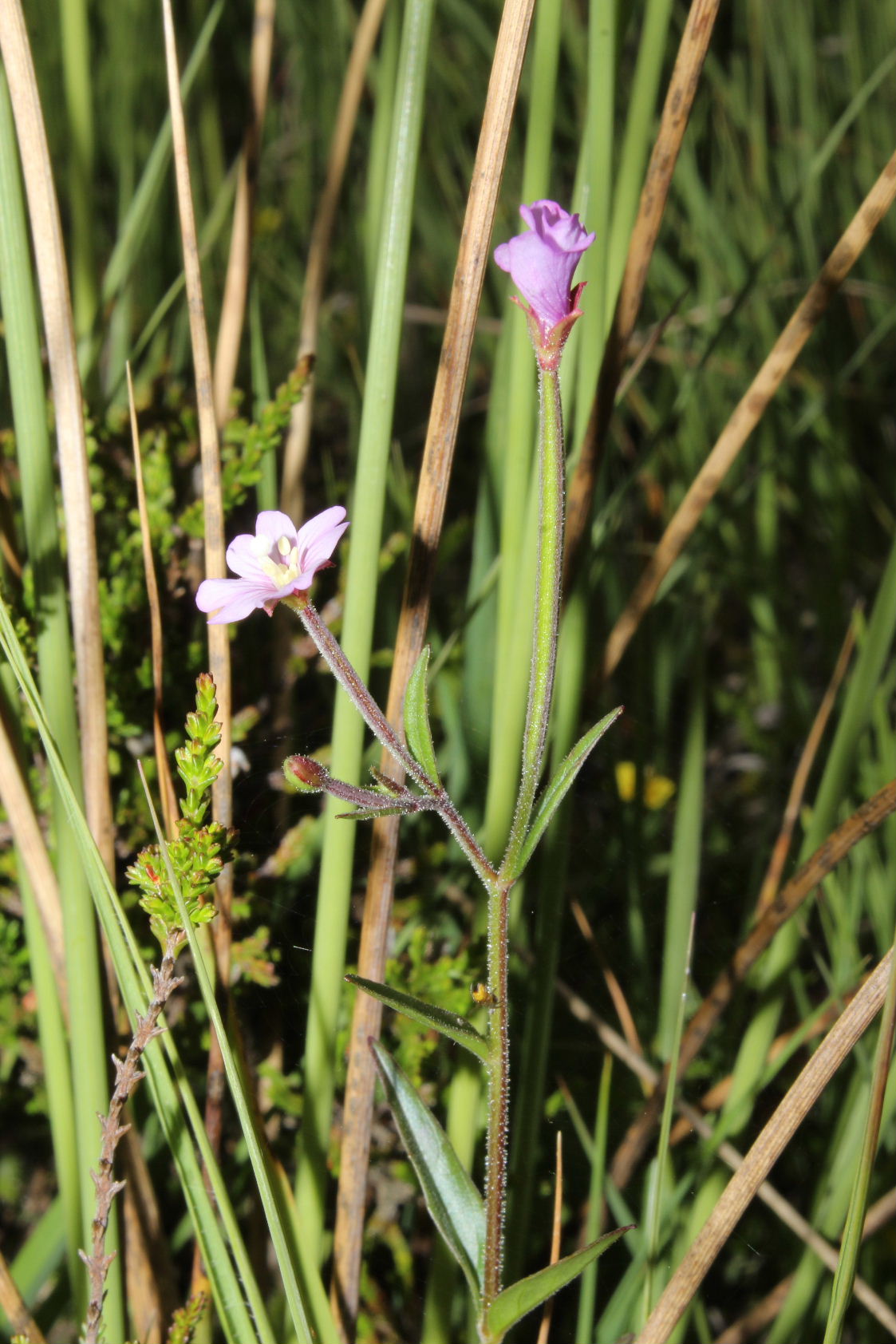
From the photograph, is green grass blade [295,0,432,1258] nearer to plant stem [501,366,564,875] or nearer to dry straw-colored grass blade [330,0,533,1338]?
dry straw-colored grass blade [330,0,533,1338]

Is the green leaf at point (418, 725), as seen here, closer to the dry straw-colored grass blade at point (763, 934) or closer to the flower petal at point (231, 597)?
the flower petal at point (231, 597)

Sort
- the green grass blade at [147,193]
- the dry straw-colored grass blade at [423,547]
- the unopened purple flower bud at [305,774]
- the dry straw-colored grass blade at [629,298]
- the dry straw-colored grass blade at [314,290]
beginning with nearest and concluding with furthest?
the unopened purple flower bud at [305,774]
the dry straw-colored grass blade at [423,547]
the dry straw-colored grass blade at [629,298]
the green grass blade at [147,193]
the dry straw-colored grass blade at [314,290]

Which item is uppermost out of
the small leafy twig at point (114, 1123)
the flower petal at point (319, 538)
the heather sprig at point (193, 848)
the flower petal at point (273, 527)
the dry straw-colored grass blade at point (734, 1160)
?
the flower petal at point (273, 527)

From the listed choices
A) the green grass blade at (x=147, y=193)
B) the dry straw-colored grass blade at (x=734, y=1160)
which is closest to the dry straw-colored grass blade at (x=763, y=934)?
the dry straw-colored grass blade at (x=734, y=1160)

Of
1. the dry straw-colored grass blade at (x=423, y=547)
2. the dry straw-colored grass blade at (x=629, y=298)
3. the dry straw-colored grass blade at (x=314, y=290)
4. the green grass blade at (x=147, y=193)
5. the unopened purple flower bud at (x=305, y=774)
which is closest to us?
the unopened purple flower bud at (x=305, y=774)

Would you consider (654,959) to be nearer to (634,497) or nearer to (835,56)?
(634,497)

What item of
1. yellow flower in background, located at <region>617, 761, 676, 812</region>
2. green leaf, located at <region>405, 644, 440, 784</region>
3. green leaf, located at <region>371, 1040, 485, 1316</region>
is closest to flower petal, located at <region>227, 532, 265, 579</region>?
green leaf, located at <region>405, 644, 440, 784</region>

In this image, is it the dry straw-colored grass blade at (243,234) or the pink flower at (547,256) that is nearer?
the pink flower at (547,256)
